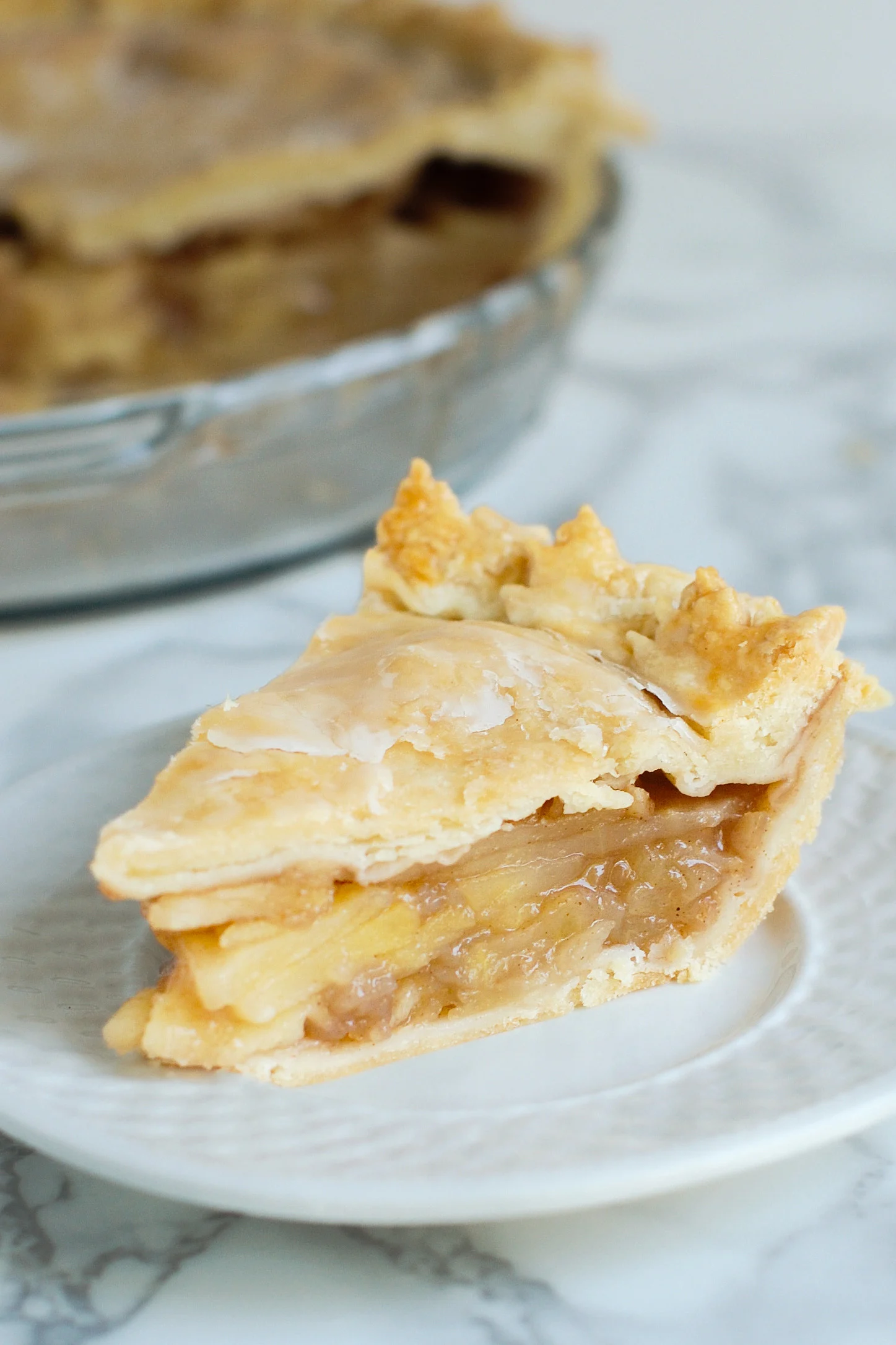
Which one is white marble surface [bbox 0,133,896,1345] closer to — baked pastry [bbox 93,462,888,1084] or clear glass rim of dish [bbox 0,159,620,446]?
baked pastry [bbox 93,462,888,1084]

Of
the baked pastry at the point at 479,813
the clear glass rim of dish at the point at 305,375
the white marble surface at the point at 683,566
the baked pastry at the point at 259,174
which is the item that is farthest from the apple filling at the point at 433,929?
the baked pastry at the point at 259,174

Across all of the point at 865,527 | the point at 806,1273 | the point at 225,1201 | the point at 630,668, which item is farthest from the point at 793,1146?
the point at 865,527

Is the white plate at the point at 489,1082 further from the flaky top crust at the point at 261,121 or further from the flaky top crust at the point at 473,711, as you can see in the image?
the flaky top crust at the point at 261,121

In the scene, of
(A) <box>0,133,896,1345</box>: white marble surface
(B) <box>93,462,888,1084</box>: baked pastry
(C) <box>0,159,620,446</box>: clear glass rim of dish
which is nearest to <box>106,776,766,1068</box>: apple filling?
(B) <box>93,462,888,1084</box>: baked pastry

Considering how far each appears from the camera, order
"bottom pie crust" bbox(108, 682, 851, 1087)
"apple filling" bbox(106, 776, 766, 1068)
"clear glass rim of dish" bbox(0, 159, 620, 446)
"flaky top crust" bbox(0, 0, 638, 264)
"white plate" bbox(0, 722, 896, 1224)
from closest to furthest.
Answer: "white plate" bbox(0, 722, 896, 1224) < "apple filling" bbox(106, 776, 766, 1068) < "bottom pie crust" bbox(108, 682, 851, 1087) < "clear glass rim of dish" bbox(0, 159, 620, 446) < "flaky top crust" bbox(0, 0, 638, 264)

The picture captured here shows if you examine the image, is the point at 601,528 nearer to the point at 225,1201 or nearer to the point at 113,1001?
the point at 113,1001
